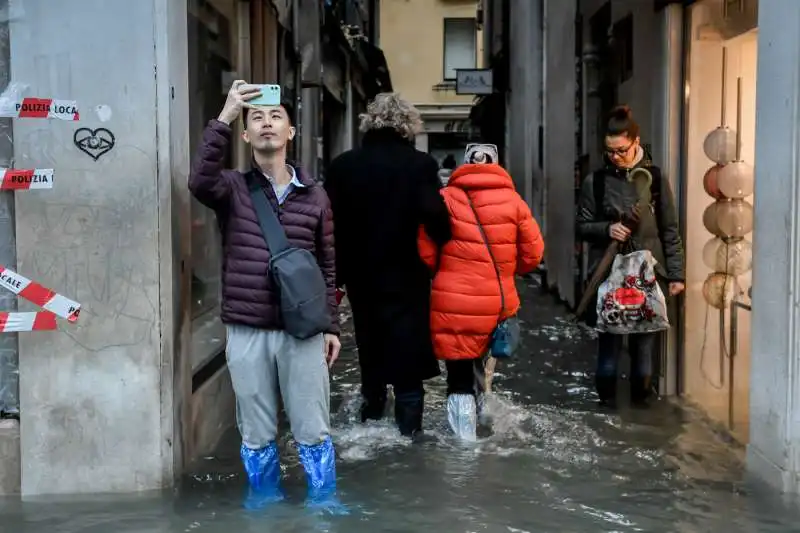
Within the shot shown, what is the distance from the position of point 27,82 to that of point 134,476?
189 centimetres

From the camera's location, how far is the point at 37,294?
4582mm

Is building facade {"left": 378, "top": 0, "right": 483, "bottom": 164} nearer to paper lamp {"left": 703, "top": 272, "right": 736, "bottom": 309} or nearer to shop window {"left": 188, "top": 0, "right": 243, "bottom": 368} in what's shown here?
shop window {"left": 188, "top": 0, "right": 243, "bottom": 368}

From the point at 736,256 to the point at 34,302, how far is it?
4260 millimetres

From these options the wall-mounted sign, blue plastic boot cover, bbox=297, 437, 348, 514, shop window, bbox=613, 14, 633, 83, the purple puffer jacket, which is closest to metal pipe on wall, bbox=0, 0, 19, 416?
the purple puffer jacket

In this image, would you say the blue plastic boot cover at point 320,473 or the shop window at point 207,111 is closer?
the blue plastic boot cover at point 320,473

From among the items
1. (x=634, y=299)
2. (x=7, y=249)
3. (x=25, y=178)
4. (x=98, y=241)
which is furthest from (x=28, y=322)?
(x=634, y=299)

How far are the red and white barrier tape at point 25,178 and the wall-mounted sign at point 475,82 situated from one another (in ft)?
54.5

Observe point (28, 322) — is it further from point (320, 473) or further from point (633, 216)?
point (633, 216)

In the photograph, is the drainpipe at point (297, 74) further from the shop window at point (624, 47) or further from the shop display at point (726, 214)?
the shop display at point (726, 214)

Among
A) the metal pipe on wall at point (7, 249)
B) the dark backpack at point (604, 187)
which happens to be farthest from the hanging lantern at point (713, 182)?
the metal pipe on wall at point (7, 249)

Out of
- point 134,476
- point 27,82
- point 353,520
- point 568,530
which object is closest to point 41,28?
point 27,82

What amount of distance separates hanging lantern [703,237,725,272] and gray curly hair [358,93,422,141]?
2231 millimetres

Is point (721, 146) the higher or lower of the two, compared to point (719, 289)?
higher

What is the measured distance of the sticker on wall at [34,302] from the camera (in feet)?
15.0
